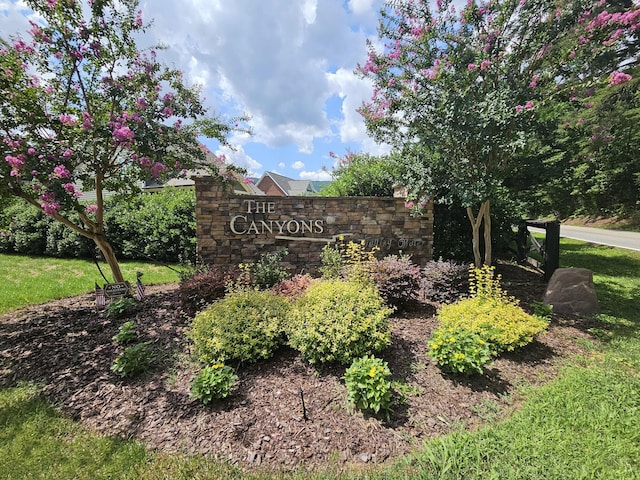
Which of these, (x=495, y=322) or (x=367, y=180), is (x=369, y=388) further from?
(x=367, y=180)

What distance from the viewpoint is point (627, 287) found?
6.06 metres

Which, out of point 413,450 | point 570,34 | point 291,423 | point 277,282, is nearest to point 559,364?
point 413,450

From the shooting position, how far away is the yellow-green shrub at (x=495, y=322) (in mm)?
3197

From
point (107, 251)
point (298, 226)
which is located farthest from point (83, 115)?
point (298, 226)

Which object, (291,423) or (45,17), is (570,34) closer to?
(291,423)

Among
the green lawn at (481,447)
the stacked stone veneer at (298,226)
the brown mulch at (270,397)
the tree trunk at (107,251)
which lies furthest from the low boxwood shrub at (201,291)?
the green lawn at (481,447)

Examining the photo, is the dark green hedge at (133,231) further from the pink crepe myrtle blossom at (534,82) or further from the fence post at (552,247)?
the fence post at (552,247)

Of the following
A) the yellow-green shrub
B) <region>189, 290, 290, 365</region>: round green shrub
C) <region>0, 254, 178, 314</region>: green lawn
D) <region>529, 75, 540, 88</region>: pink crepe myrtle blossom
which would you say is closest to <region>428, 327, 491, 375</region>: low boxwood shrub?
the yellow-green shrub

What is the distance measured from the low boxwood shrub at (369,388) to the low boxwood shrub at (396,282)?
1975 millimetres

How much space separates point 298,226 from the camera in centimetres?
604

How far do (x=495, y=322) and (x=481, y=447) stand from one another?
5.39ft

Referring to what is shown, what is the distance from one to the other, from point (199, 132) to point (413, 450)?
5.38m

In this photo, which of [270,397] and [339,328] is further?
[339,328]

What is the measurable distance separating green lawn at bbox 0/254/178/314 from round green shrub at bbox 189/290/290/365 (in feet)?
13.9
